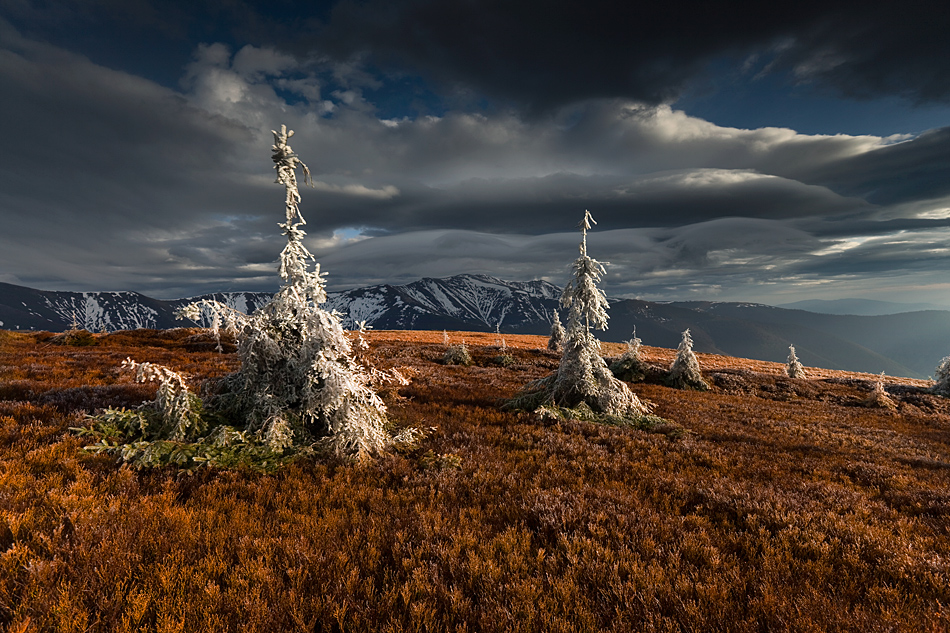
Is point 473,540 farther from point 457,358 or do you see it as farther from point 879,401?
point 879,401

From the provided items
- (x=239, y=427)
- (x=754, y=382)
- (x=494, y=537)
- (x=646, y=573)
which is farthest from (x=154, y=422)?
(x=754, y=382)

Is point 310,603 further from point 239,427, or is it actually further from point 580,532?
point 239,427

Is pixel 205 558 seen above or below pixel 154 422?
below

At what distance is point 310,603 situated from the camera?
3979 millimetres

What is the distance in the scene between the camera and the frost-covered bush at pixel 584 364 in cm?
1410

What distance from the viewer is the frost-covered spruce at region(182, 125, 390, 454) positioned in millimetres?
8125

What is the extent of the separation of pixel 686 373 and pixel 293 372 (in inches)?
1049

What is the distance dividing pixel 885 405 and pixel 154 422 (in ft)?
116

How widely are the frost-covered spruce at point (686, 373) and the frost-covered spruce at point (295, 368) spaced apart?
24128 millimetres

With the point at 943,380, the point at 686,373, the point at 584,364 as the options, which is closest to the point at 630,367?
the point at 686,373

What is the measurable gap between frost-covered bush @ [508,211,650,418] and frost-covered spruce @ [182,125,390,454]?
24.8 feet

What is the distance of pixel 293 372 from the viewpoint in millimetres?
8859

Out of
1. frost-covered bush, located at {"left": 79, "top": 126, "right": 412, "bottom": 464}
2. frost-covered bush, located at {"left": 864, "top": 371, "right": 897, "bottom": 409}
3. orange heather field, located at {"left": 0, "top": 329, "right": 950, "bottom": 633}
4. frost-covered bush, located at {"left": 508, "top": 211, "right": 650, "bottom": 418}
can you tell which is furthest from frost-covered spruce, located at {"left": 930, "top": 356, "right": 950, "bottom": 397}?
frost-covered bush, located at {"left": 79, "top": 126, "right": 412, "bottom": 464}

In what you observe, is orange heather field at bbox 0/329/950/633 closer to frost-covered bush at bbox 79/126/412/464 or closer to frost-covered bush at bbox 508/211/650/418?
frost-covered bush at bbox 79/126/412/464
